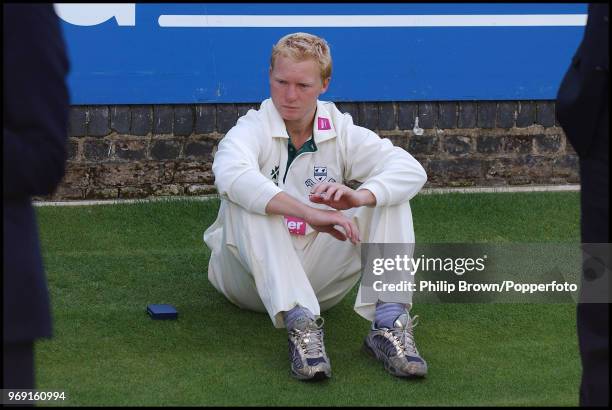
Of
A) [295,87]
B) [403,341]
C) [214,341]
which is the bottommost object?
[214,341]

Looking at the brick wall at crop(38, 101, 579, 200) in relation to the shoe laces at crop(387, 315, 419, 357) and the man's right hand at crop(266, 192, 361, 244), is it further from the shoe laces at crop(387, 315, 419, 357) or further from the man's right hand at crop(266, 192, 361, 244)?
the shoe laces at crop(387, 315, 419, 357)

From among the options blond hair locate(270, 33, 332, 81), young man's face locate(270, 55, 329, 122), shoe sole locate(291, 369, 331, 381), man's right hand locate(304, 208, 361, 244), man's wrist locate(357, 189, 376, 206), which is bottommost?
shoe sole locate(291, 369, 331, 381)

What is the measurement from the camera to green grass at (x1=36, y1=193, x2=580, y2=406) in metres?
3.63

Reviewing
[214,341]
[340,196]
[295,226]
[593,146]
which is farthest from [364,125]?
[593,146]

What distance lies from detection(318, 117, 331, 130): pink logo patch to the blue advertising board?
2.10 metres

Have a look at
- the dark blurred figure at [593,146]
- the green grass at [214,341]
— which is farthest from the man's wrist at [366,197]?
the dark blurred figure at [593,146]

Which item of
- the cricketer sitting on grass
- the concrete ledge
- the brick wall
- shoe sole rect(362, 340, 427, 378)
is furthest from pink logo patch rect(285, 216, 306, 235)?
the brick wall

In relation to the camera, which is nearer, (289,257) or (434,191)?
(289,257)

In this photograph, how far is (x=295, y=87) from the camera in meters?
4.07

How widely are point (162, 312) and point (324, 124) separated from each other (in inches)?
40.7

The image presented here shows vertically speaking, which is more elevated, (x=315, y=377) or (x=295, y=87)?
(x=295, y=87)

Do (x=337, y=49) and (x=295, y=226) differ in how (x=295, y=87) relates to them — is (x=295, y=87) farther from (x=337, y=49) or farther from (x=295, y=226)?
(x=337, y=49)

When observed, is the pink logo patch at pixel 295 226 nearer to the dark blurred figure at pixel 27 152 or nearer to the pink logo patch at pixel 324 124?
the pink logo patch at pixel 324 124

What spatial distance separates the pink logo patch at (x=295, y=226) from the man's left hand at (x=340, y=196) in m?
0.30
